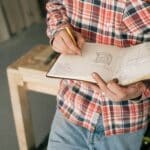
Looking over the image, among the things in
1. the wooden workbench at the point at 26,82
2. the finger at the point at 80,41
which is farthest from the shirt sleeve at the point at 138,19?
the wooden workbench at the point at 26,82

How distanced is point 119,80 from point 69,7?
0.29m

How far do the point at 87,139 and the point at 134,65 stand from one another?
28 cm

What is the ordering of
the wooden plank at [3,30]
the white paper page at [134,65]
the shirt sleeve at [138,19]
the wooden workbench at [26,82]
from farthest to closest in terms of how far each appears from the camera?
1. the wooden plank at [3,30]
2. the wooden workbench at [26,82]
3. the shirt sleeve at [138,19]
4. the white paper page at [134,65]

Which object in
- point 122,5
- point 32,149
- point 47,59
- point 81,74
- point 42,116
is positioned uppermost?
point 122,5

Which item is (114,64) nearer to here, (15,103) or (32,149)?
(15,103)

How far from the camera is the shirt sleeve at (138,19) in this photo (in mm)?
839

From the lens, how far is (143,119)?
2.94ft

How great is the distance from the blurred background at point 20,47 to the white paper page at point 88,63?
0.93m

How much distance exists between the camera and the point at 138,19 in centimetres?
86

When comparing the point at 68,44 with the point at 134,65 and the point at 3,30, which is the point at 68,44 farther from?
the point at 3,30

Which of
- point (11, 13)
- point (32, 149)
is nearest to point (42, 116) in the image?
point (32, 149)

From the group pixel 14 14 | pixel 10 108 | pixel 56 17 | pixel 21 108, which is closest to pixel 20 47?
pixel 14 14

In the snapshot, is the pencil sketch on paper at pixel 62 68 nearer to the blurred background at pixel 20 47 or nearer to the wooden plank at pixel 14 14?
the blurred background at pixel 20 47

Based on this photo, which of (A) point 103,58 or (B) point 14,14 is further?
(B) point 14,14
